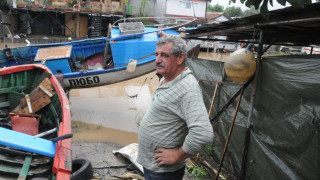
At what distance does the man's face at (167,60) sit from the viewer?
1.64 metres

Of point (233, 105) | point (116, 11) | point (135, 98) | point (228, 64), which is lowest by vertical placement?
point (135, 98)

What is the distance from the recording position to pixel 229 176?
3742mm

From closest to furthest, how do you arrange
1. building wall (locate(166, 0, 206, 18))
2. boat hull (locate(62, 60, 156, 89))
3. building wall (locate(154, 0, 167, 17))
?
boat hull (locate(62, 60, 156, 89)) → building wall (locate(166, 0, 206, 18)) → building wall (locate(154, 0, 167, 17))

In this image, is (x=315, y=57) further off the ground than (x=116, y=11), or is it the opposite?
(x=116, y=11)

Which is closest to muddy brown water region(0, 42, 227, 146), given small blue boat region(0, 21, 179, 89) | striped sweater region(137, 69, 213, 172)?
small blue boat region(0, 21, 179, 89)

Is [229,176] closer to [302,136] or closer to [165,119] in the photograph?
[302,136]

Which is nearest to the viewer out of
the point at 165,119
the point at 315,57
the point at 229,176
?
the point at 165,119

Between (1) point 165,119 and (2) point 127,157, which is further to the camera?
(2) point 127,157

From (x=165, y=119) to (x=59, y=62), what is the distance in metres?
7.12

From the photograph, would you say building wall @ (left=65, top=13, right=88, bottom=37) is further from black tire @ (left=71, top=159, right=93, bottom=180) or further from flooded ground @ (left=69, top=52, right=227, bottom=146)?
black tire @ (left=71, top=159, right=93, bottom=180)

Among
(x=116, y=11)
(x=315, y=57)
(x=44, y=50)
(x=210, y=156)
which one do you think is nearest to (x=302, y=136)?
(x=315, y=57)

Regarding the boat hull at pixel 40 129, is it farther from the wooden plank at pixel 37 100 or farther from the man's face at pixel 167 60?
→ the man's face at pixel 167 60

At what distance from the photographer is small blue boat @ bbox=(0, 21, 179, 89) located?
Result: 7771 mm

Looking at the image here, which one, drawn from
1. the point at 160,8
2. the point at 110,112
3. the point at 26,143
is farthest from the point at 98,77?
the point at 160,8
